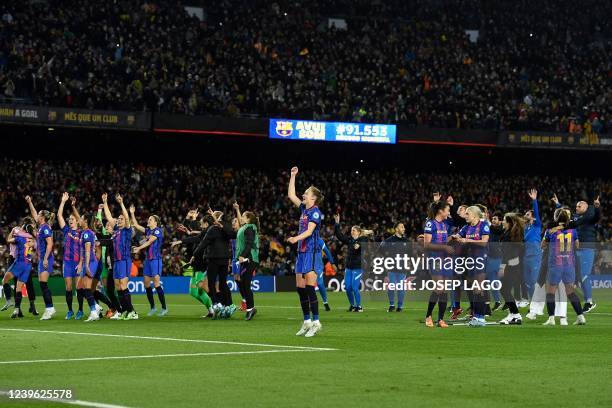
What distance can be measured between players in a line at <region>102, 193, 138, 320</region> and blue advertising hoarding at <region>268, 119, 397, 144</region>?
82.7ft

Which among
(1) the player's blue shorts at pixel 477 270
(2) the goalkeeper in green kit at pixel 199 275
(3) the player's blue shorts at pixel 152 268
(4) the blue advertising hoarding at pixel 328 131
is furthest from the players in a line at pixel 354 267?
(4) the blue advertising hoarding at pixel 328 131

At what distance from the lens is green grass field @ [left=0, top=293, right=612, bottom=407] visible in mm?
9211

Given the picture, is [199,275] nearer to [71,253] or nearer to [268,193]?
[71,253]

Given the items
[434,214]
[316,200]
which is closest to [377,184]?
[434,214]

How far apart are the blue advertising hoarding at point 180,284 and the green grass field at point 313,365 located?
1829 centimetres

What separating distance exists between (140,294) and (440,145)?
2131 centimetres

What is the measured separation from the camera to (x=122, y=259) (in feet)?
71.6

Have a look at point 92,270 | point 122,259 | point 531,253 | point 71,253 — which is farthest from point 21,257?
point 531,253

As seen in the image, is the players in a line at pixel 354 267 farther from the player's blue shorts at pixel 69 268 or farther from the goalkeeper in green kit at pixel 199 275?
the player's blue shorts at pixel 69 268

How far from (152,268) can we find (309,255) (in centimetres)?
860

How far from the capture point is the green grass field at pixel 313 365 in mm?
9211

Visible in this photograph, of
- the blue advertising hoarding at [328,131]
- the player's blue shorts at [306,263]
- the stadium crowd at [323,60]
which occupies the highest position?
the stadium crowd at [323,60]

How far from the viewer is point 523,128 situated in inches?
2063

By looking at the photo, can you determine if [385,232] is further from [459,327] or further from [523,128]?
[459,327]
